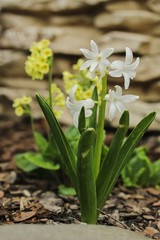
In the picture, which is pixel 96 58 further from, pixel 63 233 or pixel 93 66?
pixel 63 233

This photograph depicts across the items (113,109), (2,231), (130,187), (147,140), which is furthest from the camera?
(147,140)

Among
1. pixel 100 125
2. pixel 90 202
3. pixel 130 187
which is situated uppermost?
pixel 100 125

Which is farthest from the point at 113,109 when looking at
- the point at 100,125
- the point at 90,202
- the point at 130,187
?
the point at 130,187

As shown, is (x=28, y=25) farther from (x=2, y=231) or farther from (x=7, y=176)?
(x=2, y=231)

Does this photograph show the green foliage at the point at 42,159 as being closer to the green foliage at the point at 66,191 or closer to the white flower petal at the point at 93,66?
the green foliage at the point at 66,191

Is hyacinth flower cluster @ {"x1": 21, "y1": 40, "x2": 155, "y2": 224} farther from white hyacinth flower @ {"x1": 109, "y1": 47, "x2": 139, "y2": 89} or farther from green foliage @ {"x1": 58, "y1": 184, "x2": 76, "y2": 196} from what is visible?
green foliage @ {"x1": 58, "y1": 184, "x2": 76, "y2": 196}

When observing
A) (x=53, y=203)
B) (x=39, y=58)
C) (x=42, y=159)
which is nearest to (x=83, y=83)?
(x=39, y=58)

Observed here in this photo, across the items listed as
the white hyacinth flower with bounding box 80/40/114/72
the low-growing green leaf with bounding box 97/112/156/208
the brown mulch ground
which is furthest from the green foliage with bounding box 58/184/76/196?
the white hyacinth flower with bounding box 80/40/114/72
